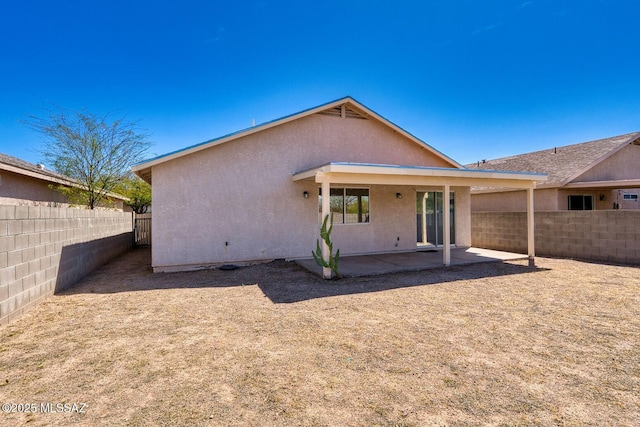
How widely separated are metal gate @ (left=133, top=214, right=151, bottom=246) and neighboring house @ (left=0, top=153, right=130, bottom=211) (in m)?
3.43

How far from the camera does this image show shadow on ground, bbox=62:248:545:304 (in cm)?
669

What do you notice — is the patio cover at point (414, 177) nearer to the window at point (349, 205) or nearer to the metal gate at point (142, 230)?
the window at point (349, 205)

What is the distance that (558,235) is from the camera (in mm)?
10906

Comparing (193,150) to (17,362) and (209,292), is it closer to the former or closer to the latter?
(209,292)

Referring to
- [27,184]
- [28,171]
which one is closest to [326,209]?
[28,171]

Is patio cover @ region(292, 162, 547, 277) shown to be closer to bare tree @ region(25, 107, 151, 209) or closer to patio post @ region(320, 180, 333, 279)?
patio post @ region(320, 180, 333, 279)

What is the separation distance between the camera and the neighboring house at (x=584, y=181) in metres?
13.3

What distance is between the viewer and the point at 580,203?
14445mm

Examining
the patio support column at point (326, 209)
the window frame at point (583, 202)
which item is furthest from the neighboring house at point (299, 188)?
the window frame at point (583, 202)

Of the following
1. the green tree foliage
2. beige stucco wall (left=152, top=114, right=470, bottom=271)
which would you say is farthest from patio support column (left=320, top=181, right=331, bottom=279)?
the green tree foliage

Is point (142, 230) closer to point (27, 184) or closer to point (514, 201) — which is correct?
point (27, 184)

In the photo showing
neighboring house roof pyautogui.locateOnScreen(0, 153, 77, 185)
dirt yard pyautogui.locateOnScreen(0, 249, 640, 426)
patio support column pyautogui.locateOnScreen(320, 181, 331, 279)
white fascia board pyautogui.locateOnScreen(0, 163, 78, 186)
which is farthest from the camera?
neighboring house roof pyautogui.locateOnScreen(0, 153, 77, 185)

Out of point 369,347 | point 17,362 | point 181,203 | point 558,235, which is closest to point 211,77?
point 181,203

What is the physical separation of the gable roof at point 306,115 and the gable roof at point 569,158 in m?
5.73
